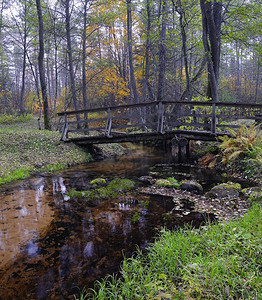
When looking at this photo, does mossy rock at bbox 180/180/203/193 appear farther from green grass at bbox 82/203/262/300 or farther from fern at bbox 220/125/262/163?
green grass at bbox 82/203/262/300

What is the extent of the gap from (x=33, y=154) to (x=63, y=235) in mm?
7415

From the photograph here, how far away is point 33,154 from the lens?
11.0 meters

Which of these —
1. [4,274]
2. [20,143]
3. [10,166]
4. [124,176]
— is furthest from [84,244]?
[20,143]

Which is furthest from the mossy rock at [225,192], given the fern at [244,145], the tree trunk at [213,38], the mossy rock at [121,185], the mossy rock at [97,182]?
the tree trunk at [213,38]

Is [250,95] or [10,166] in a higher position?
[250,95]

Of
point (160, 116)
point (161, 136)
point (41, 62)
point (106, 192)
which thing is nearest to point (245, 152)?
point (161, 136)

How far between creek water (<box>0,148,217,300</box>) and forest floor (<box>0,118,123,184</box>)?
165 centimetres

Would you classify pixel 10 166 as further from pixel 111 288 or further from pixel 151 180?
pixel 111 288

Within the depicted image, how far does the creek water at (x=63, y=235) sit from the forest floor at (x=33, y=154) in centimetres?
165

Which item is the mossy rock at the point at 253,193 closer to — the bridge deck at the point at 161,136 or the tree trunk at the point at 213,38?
the bridge deck at the point at 161,136

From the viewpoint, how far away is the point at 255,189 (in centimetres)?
638

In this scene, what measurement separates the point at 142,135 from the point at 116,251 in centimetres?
796

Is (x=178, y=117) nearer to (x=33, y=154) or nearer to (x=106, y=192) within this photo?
(x=33, y=154)

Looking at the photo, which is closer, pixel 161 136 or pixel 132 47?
pixel 161 136
